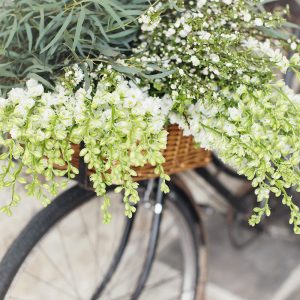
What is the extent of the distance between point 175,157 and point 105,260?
1012mm

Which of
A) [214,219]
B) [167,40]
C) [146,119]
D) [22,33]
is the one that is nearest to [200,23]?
[167,40]

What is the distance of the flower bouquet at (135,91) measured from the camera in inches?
36.5

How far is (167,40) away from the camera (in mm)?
1109

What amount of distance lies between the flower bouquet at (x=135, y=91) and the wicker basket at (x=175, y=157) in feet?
0.32

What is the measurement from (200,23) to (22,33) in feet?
1.21

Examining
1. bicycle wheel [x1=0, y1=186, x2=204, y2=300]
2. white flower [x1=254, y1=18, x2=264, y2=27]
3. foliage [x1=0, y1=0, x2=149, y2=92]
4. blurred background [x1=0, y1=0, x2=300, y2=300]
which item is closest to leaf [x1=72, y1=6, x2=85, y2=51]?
foliage [x1=0, y1=0, x2=149, y2=92]

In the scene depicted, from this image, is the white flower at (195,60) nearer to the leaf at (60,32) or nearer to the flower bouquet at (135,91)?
the flower bouquet at (135,91)

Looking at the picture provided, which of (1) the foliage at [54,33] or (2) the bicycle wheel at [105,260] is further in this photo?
(2) the bicycle wheel at [105,260]

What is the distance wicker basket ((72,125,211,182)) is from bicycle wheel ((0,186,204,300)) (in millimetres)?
202

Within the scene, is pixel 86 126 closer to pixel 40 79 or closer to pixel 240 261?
pixel 40 79

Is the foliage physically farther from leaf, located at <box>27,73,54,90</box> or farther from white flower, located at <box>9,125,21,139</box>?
white flower, located at <box>9,125,21,139</box>

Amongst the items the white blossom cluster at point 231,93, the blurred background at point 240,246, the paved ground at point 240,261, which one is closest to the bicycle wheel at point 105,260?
the paved ground at point 240,261

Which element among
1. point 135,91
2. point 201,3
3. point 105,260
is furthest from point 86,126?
point 105,260

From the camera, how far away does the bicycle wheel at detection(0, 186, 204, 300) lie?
1689 millimetres
